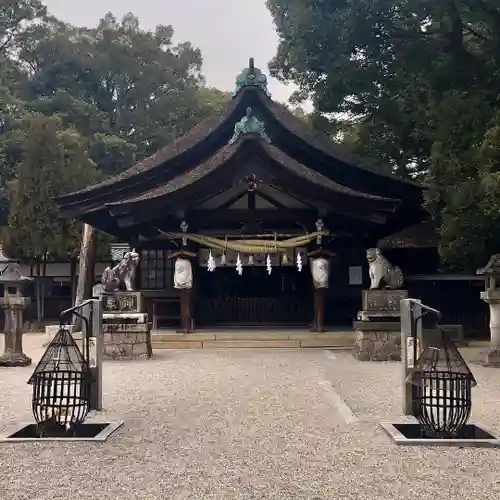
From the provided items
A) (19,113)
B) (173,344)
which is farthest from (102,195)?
(19,113)

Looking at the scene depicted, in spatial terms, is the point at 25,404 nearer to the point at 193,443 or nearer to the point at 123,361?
the point at 193,443

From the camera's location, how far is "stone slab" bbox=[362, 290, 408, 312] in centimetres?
1207

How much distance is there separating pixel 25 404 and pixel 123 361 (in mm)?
4161

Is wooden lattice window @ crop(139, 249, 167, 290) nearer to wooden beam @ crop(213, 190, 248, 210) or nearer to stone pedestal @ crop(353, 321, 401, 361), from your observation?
wooden beam @ crop(213, 190, 248, 210)

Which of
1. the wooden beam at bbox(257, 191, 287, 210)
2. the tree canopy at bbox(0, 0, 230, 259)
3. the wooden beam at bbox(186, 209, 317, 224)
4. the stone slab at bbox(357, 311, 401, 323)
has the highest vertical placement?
the tree canopy at bbox(0, 0, 230, 259)

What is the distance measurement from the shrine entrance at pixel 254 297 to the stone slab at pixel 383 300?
118 inches

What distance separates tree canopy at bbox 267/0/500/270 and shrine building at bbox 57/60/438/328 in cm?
149

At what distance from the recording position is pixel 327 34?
1512 centimetres

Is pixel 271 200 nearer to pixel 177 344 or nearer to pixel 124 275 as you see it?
pixel 124 275

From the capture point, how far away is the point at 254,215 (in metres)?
13.8

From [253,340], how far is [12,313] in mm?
4889

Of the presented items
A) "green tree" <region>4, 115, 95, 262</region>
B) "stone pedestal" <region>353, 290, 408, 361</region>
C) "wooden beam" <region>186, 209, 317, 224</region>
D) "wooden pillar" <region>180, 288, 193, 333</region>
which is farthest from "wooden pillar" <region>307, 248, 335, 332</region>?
"green tree" <region>4, 115, 95, 262</region>

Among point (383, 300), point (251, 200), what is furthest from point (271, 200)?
point (383, 300)

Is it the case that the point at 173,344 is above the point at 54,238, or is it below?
below
